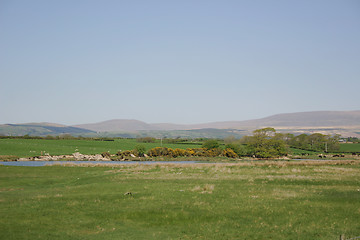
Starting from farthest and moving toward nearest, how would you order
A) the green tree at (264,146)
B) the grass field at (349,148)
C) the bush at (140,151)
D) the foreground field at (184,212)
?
1. the grass field at (349,148)
2. the green tree at (264,146)
3. the bush at (140,151)
4. the foreground field at (184,212)

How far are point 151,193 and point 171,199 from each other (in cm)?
305

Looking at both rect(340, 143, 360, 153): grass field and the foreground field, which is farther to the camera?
rect(340, 143, 360, 153): grass field

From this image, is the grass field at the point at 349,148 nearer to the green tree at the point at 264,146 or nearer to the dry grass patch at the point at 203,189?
the green tree at the point at 264,146

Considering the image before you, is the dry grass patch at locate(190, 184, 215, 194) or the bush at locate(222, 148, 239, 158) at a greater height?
the dry grass patch at locate(190, 184, 215, 194)

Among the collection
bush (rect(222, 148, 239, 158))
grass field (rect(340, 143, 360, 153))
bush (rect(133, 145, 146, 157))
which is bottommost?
grass field (rect(340, 143, 360, 153))

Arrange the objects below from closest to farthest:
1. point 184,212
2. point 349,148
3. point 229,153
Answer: point 184,212, point 229,153, point 349,148

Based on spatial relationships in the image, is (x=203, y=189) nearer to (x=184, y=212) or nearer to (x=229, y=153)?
(x=184, y=212)

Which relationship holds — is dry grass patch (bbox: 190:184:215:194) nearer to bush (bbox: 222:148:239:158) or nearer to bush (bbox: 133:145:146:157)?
bush (bbox: 133:145:146:157)

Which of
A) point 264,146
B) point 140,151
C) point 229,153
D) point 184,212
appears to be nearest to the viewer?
point 184,212

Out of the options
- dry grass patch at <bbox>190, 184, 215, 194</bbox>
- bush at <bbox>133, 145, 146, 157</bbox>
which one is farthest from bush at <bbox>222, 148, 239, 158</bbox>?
dry grass patch at <bbox>190, 184, 215, 194</bbox>

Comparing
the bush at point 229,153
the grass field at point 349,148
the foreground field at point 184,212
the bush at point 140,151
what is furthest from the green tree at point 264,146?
the foreground field at point 184,212

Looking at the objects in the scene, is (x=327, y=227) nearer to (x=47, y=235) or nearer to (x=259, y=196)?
(x=259, y=196)

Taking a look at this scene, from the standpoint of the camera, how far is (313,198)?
86.8ft

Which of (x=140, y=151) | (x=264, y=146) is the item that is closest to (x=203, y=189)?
(x=140, y=151)
